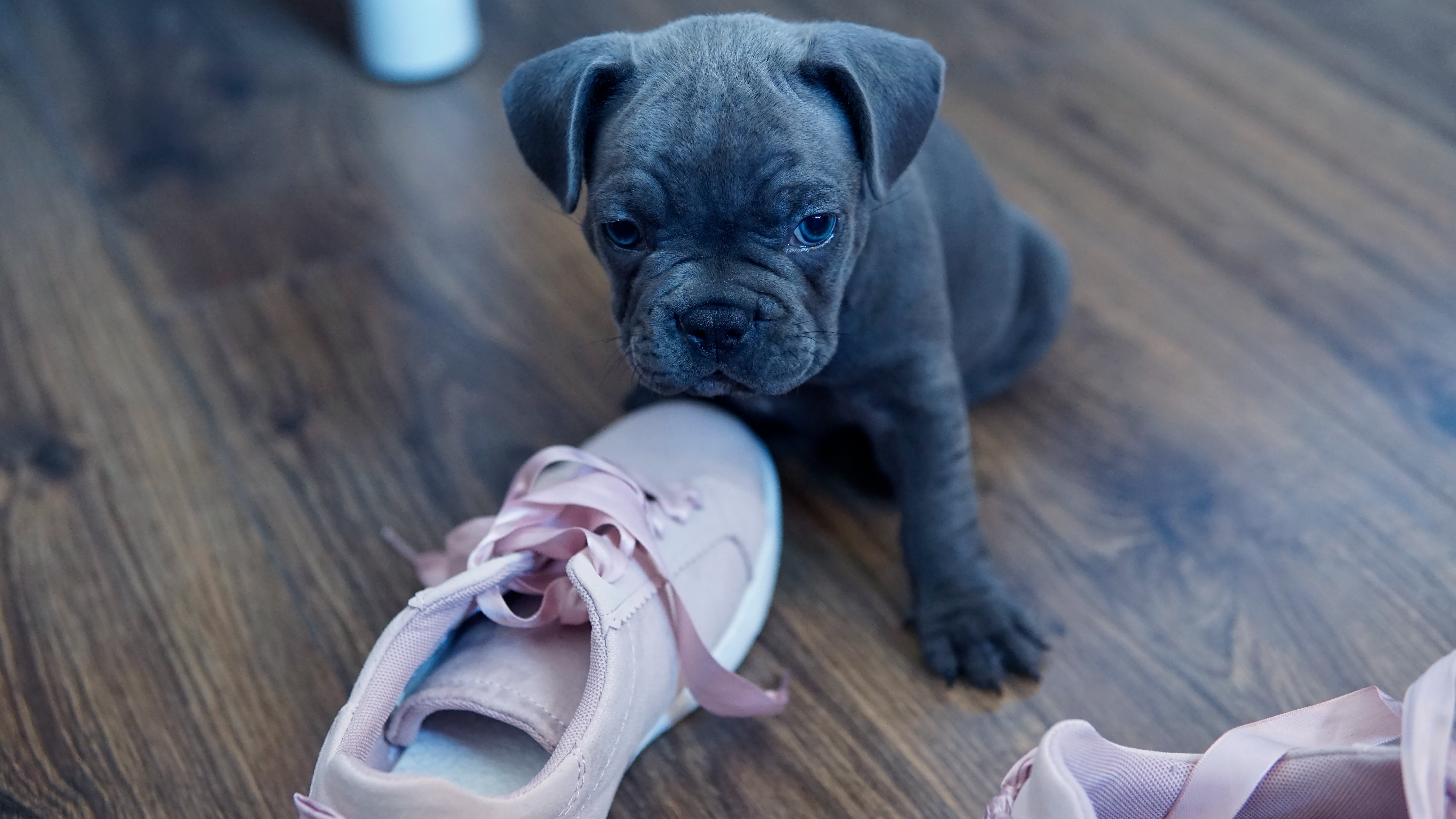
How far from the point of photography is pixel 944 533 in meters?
2.12

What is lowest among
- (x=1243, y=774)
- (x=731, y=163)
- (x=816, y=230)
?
(x=1243, y=774)

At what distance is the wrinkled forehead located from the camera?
173 cm

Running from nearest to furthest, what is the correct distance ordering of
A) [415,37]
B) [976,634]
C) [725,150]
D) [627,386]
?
[725,150] → [976,634] → [627,386] → [415,37]

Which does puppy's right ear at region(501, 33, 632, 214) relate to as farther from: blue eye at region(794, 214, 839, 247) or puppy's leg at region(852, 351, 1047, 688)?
puppy's leg at region(852, 351, 1047, 688)

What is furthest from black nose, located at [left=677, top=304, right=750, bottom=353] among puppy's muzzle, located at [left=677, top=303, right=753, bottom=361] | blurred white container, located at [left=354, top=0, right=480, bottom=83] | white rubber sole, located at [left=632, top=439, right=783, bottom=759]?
blurred white container, located at [left=354, top=0, right=480, bottom=83]

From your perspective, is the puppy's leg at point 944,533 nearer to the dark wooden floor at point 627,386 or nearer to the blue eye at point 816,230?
the dark wooden floor at point 627,386

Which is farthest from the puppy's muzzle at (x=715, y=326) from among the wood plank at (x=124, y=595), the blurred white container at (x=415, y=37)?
the blurred white container at (x=415, y=37)

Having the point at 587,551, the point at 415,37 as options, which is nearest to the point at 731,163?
the point at 587,551

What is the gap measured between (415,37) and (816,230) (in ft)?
6.77

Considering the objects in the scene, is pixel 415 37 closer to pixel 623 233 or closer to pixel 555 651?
pixel 623 233

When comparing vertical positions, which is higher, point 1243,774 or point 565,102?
point 565,102

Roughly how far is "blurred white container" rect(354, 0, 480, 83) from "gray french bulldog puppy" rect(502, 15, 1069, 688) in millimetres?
1664

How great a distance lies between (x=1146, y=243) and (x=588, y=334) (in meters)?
1.36

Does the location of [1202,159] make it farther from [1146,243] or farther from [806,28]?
[806,28]
